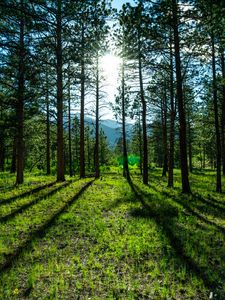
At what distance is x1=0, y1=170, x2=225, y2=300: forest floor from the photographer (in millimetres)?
4633

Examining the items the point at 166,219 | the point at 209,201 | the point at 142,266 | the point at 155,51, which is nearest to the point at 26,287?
the point at 142,266

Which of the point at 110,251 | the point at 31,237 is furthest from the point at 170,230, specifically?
the point at 31,237

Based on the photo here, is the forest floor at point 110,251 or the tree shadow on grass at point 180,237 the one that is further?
the tree shadow on grass at point 180,237

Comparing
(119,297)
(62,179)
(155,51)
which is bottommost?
(119,297)

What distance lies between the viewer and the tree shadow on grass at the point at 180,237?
195 inches

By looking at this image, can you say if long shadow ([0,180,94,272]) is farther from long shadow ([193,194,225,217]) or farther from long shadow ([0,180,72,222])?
long shadow ([193,194,225,217])

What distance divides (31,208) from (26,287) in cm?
540

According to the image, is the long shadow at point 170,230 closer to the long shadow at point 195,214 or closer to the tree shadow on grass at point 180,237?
the tree shadow on grass at point 180,237

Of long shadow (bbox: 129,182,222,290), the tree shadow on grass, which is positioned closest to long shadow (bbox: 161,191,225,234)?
the tree shadow on grass

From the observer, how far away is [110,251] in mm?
6117

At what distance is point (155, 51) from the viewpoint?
1388 centimetres

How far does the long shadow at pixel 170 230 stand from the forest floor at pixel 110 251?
0.02m

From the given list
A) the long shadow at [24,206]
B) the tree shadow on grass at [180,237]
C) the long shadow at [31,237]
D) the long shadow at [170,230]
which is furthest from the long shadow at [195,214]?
the long shadow at [24,206]

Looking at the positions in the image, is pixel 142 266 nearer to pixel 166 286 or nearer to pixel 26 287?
pixel 166 286
